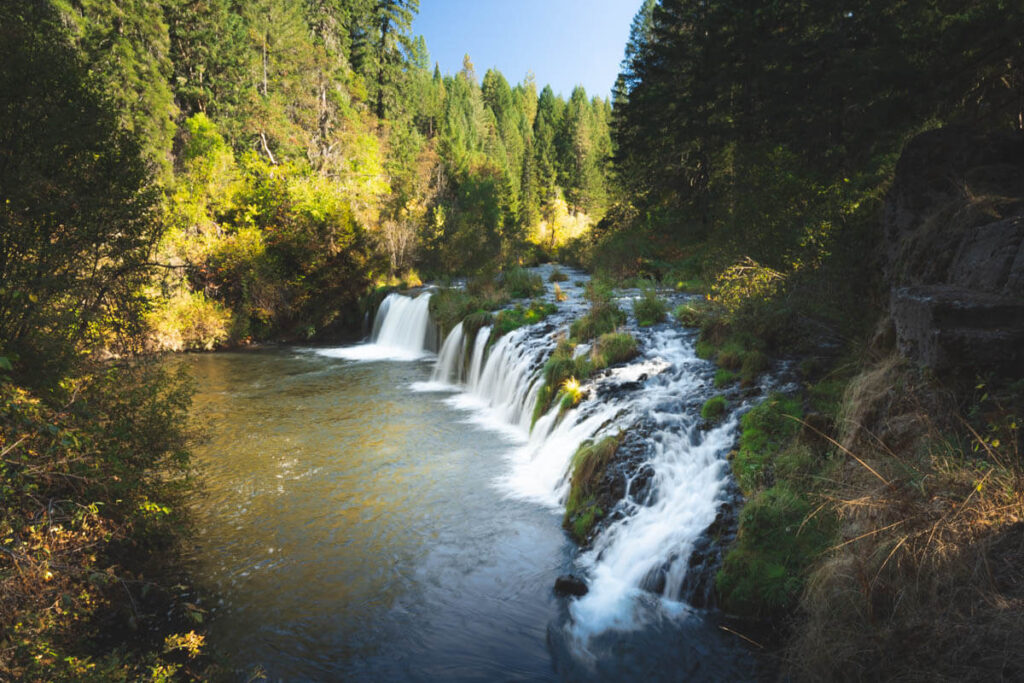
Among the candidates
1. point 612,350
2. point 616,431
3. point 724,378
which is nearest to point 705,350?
point 724,378

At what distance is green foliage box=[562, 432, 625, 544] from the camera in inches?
305

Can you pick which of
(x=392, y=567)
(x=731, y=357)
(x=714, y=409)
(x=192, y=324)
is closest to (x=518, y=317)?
(x=731, y=357)

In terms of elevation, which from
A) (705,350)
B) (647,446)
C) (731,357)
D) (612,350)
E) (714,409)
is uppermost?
(705,350)

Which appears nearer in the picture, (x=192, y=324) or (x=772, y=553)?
(x=772, y=553)

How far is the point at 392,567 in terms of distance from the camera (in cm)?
731

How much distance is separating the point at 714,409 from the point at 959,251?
152 inches

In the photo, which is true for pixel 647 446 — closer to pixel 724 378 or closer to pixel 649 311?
pixel 724 378

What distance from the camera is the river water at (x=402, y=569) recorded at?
5.54 meters

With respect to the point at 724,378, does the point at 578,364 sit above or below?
below

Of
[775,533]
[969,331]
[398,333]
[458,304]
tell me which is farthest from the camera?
[398,333]

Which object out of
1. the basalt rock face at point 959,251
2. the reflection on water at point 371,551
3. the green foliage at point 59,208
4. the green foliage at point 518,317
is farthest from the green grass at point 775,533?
the green foliage at point 518,317

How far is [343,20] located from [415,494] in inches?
1835

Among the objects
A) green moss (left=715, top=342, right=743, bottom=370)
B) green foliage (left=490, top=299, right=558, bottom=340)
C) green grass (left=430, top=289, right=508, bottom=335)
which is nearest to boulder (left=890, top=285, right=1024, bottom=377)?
green moss (left=715, top=342, right=743, bottom=370)

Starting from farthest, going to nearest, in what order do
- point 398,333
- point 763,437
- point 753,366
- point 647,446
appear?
point 398,333 → point 753,366 → point 647,446 → point 763,437
